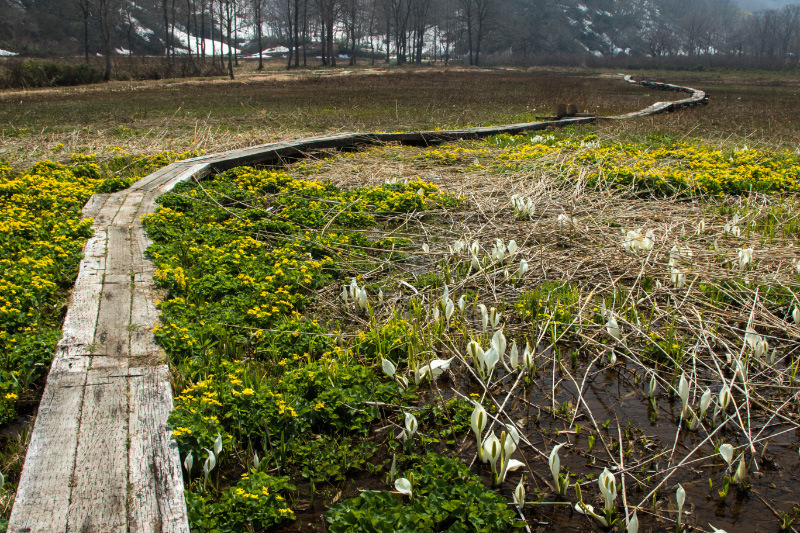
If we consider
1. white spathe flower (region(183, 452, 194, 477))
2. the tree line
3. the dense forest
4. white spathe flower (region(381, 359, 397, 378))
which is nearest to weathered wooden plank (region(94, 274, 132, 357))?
white spathe flower (region(183, 452, 194, 477))

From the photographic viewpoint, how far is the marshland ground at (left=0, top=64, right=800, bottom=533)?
2.50 m

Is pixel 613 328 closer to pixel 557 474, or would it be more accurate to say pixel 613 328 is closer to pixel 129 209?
pixel 557 474

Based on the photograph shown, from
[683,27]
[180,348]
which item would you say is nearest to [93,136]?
[180,348]

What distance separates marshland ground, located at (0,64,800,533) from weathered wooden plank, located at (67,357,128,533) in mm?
272

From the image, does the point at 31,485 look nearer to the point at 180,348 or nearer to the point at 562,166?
the point at 180,348

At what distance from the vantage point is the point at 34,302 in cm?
378

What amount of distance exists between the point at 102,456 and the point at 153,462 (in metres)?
0.19

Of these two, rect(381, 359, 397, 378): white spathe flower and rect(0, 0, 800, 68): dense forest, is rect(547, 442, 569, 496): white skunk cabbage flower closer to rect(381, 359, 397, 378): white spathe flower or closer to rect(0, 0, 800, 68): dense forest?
rect(381, 359, 397, 378): white spathe flower

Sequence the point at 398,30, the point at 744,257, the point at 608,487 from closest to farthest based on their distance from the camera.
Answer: the point at 608,487, the point at 744,257, the point at 398,30

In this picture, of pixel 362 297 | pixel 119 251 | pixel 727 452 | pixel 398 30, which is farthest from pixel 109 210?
pixel 398 30

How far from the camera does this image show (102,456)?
2264mm

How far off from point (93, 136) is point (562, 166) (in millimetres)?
8269

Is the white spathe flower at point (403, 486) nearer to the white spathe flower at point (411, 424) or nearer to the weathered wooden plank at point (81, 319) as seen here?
the white spathe flower at point (411, 424)

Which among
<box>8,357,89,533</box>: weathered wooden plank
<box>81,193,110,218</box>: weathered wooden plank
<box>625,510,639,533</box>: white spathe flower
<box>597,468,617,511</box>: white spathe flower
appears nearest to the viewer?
<box>8,357,89,533</box>: weathered wooden plank
